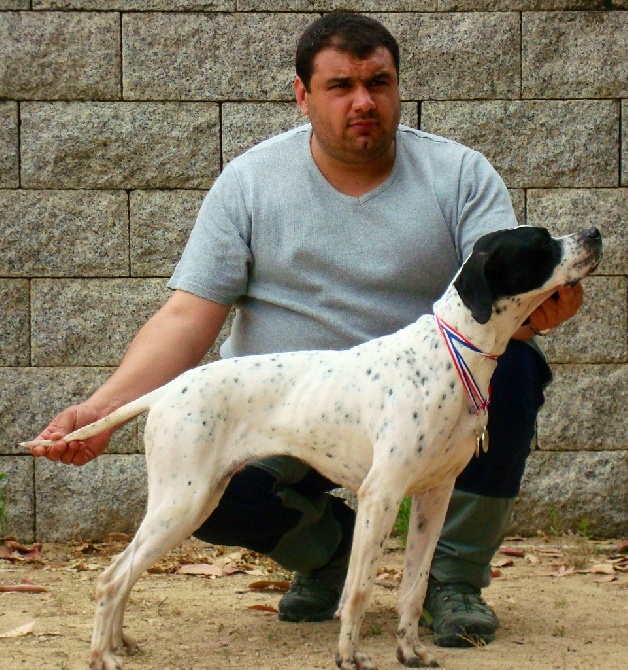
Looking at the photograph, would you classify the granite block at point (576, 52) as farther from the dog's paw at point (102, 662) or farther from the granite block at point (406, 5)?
the dog's paw at point (102, 662)

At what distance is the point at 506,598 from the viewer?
4594 millimetres

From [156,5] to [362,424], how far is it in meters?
2.87

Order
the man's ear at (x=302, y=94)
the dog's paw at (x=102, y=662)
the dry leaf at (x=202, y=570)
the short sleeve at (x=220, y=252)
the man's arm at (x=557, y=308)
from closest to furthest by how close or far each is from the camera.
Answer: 1. the dog's paw at (x=102, y=662)
2. the man's arm at (x=557, y=308)
3. the short sleeve at (x=220, y=252)
4. the man's ear at (x=302, y=94)
5. the dry leaf at (x=202, y=570)

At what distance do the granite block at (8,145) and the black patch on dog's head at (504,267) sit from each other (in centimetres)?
289

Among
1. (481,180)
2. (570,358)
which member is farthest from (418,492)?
(570,358)

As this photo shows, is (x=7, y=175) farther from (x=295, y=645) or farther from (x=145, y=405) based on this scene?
(x=295, y=645)

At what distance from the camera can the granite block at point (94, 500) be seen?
5.56 m

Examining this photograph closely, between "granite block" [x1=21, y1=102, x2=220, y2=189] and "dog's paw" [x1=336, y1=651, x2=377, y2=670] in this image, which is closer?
"dog's paw" [x1=336, y1=651, x2=377, y2=670]

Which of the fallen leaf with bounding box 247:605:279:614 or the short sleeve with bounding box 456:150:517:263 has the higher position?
the short sleeve with bounding box 456:150:517:263

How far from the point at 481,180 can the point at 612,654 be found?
5.22 feet

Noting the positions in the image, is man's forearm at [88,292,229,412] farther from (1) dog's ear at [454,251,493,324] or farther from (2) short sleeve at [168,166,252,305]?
(1) dog's ear at [454,251,493,324]

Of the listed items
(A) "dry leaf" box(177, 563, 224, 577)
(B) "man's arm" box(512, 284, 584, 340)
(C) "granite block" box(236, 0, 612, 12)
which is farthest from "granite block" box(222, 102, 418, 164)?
(B) "man's arm" box(512, 284, 584, 340)

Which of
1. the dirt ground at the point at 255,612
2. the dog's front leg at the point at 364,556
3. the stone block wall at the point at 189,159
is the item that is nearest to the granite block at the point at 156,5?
the stone block wall at the point at 189,159

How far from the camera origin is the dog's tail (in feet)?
11.6
